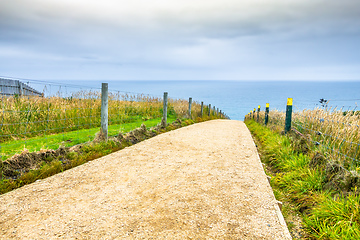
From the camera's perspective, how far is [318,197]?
384cm

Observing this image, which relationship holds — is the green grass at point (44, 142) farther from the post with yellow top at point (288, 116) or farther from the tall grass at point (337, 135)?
the tall grass at point (337, 135)

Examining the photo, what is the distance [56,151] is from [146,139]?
3432 mm

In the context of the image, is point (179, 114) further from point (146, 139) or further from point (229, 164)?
point (229, 164)

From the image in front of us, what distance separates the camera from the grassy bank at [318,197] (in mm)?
3066

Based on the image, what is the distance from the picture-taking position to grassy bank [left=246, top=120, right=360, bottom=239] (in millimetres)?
3066

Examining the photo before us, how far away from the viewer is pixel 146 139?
8.63 meters

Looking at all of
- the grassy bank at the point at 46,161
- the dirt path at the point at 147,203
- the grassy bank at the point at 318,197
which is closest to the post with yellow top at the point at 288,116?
the grassy bank at the point at 318,197

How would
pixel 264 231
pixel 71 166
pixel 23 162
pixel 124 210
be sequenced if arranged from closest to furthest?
pixel 264 231
pixel 124 210
pixel 23 162
pixel 71 166

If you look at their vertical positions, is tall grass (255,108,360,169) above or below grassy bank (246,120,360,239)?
above

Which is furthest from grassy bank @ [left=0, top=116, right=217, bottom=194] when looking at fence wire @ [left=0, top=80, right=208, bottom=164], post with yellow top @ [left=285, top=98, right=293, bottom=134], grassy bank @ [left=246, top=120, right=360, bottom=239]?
post with yellow top @ [left=285, top=98, right=293, bottom=134]

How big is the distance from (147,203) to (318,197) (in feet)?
9.05

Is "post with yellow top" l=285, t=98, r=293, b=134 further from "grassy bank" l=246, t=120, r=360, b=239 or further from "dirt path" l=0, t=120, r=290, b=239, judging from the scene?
"dirt path" l=0, t=120, r=290, b=239

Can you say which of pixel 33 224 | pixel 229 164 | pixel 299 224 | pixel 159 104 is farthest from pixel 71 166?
pixel 159 104

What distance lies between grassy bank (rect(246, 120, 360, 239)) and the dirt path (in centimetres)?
46
